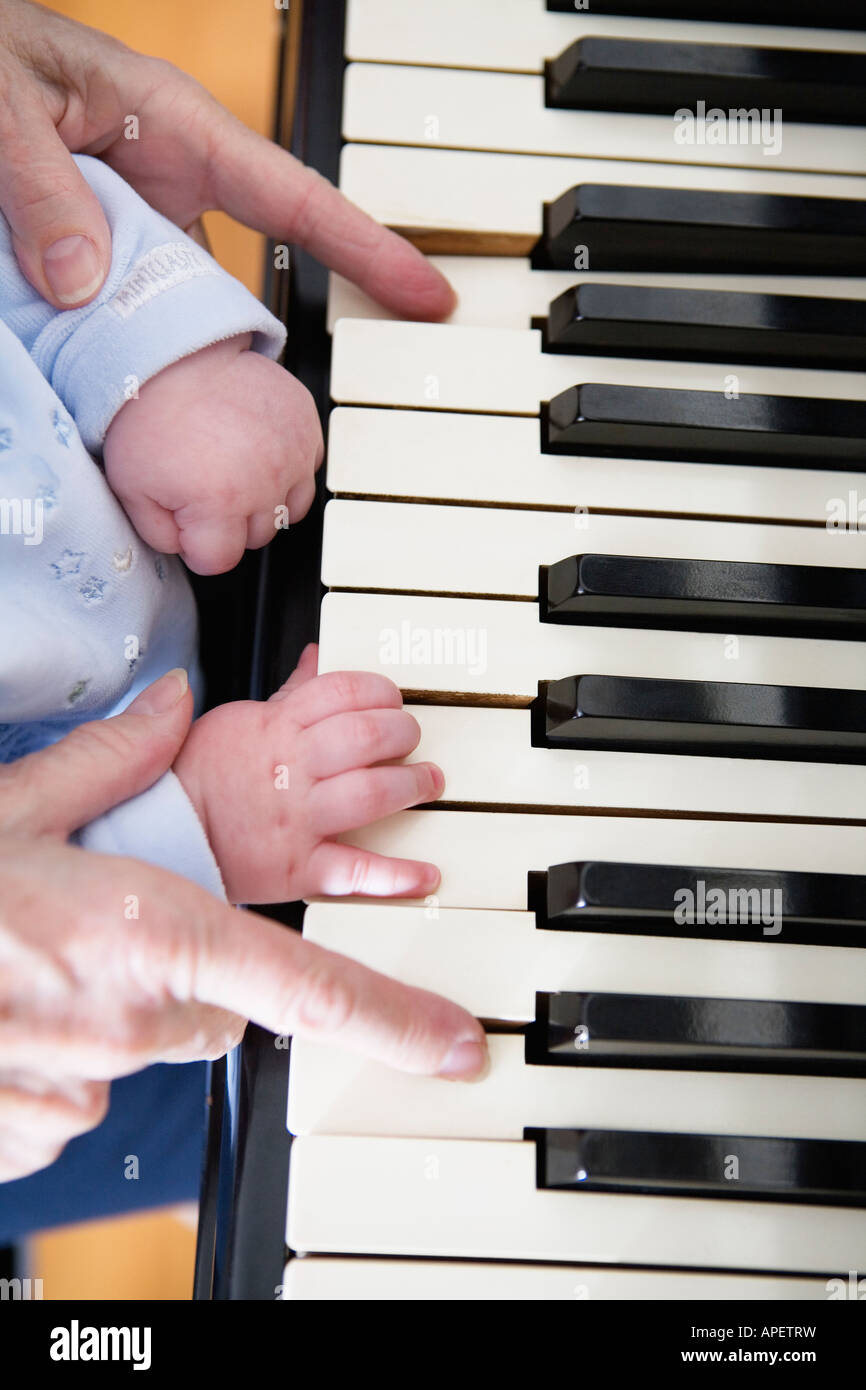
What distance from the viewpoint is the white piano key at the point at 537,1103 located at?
0.63 m

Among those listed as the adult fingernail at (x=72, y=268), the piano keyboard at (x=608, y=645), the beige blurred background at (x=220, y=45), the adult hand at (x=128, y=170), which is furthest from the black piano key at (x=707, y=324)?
the beige blurred background at (x=220, y=45)

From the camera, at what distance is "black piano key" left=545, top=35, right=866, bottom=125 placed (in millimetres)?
816

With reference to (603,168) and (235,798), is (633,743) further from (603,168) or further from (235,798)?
(603,168)

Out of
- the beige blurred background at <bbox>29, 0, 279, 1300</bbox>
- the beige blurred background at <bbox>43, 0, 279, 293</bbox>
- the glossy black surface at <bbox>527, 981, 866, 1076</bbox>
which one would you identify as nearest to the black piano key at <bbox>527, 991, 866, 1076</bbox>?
the glossy black surface at <bbox>527, 981, 866, 1076</bbox>

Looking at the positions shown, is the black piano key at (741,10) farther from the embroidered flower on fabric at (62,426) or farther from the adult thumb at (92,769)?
the adult thumb at (92,769)

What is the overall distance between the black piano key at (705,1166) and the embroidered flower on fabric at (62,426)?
55 cm

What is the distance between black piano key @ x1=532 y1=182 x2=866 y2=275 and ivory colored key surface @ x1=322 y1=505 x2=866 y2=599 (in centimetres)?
22

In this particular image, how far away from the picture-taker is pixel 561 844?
675mm

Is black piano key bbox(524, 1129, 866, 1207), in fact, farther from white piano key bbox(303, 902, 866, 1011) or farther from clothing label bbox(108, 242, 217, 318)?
clothing label bbox(108, 242, 217, 318)

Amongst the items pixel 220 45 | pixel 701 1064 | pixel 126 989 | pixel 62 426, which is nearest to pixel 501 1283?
pixel 701 1064

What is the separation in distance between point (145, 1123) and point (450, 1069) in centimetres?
38

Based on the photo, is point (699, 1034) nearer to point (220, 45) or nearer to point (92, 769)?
point (92, 769)
